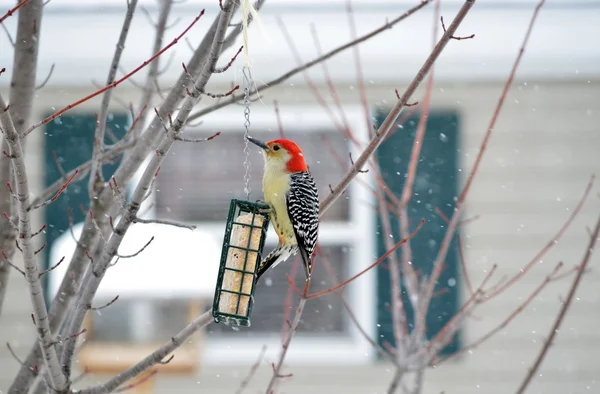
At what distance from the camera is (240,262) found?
271 centimetres

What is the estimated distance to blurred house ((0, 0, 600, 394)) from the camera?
5.88 m

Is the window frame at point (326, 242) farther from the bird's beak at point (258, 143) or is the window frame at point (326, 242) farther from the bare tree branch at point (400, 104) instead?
the bare tree branch at point (400, 104)

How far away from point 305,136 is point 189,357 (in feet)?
6.62

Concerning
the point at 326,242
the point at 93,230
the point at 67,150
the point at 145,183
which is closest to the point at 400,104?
the point at 145,183

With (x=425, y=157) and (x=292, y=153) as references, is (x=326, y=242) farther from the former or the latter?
(x=292, y=153)

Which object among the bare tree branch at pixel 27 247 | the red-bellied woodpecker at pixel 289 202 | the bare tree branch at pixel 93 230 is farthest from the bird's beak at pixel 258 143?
the bare tree branch at pixel 27 247

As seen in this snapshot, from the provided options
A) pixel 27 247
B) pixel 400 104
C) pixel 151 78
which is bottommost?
pixel 27 247

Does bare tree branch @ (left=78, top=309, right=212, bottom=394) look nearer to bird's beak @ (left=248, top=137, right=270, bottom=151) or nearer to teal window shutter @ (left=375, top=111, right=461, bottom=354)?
bird's beak @ (left=248, top=137, right=270, bottom=151)

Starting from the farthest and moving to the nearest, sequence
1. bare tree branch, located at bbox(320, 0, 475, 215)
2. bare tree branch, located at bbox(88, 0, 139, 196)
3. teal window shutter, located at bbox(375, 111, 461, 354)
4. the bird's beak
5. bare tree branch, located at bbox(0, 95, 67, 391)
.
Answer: teal window shutter, located at bbox(375, 111, 461, 354), the bird's beak, bare tree branch, located at bbox(88, 0, 139, 196), bare tree branch, located at bbox(320, 0, 475, 215), bare tree branch, located at bbox(0, 95, 67, 391)

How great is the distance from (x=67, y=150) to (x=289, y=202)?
3.54 meters

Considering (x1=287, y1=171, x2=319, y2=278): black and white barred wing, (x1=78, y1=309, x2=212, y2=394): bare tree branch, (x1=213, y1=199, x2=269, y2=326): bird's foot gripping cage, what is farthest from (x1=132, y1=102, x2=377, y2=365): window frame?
(x1=78, y1=309, x2=212, y2=394): bare tree branch

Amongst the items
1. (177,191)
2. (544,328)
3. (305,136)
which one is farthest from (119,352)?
(544,328)

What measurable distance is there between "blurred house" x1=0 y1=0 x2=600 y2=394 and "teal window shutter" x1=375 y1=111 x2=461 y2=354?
0.01 metres

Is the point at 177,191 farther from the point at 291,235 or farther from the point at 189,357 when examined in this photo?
the point at 291,235
